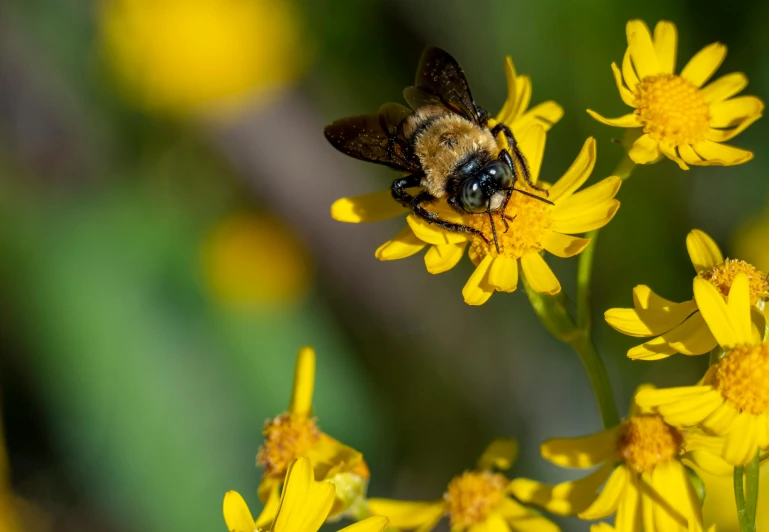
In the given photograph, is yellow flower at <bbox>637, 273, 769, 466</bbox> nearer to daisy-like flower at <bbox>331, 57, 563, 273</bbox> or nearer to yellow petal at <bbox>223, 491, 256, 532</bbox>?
daisy-like flower at <bbox>331, 57, 563, 273</bbox>

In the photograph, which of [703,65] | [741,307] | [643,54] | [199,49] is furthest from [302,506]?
[199,49]

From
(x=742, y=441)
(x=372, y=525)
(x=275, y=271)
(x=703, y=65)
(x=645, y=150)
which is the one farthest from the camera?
(x=275, y=271)

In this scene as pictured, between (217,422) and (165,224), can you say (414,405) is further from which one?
(165,224)

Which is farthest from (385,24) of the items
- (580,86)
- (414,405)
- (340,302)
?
(414,405)

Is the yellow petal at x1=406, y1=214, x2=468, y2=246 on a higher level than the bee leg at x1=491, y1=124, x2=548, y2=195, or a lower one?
lower

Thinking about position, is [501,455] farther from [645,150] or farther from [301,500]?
[645,150]

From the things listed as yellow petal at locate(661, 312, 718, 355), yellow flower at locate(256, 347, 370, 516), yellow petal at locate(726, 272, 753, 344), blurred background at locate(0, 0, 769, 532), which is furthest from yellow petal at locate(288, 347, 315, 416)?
blurred background at locate(0, 0, 769, 532)

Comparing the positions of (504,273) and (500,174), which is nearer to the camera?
(504,273)

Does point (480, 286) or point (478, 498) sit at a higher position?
point (480, 286)
